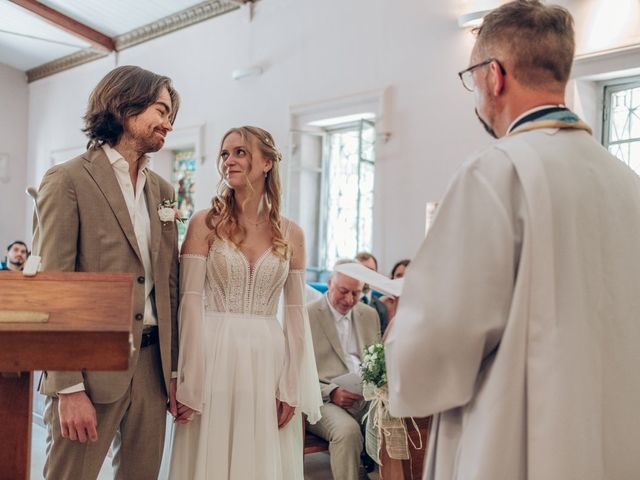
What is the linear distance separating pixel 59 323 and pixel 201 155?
7323mm

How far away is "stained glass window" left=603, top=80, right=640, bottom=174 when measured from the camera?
15.9 feet

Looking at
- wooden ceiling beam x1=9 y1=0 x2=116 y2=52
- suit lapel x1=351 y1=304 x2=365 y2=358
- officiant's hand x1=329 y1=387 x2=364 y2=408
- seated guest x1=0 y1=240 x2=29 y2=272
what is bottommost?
officiant's hand x1=329 y1=387 x2=364 y2=408

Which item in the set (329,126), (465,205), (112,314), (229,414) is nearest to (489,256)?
(465,205)

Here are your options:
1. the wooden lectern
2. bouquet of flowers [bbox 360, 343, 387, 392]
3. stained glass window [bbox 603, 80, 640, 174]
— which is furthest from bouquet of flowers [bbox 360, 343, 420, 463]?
stained glass window [bbox 603, 80, 640, 174]

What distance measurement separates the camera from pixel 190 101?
8.56m

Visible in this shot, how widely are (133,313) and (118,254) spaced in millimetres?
185

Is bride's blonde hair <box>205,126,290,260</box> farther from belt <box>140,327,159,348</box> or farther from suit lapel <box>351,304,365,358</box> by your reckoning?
suit lapel <box>351,304,365,358</box>

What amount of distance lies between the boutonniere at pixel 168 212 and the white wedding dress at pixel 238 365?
23 cm

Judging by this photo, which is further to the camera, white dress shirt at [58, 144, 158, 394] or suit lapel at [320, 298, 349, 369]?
suit lapel at [320, 298, 349, 369]

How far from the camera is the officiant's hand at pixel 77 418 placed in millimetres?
1929

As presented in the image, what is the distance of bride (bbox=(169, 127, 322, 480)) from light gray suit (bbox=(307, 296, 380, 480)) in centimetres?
122

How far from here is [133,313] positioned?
2053 millimetres

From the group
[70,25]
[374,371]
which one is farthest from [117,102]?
[70,25]

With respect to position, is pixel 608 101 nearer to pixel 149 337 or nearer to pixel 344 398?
pixel 344 398
